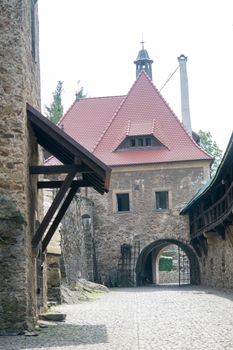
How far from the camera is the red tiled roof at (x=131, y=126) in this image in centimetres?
2972

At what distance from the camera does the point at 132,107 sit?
32469 millimetres

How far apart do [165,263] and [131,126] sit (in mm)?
13758

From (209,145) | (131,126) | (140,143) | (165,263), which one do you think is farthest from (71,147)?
(209,145)

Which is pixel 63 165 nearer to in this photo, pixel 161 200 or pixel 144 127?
pixel 161 200

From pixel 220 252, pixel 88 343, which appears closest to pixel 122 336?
pixel 88 343

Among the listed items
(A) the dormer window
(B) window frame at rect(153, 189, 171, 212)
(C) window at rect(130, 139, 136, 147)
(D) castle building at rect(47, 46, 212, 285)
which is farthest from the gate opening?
(C) window at rect(130, 139, 136, 147)

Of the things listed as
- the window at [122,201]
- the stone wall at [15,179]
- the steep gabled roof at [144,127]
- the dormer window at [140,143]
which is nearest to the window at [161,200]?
the window at [122,201]

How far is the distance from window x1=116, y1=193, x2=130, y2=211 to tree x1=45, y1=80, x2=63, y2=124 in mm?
18883

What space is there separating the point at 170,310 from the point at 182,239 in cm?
1632

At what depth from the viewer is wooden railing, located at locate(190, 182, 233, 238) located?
17.8m

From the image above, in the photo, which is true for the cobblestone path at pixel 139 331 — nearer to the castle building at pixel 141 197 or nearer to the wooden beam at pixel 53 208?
the wooden beam at pixel 53 208

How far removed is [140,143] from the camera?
3034 cm

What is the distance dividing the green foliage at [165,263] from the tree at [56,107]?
14524 millimetres

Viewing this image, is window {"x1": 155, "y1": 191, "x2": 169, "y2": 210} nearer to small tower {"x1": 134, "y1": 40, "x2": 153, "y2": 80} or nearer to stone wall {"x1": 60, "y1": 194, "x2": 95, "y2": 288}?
stone wall {"x1": 60, "y1": 194, "x2": 95, "y2": 288}
